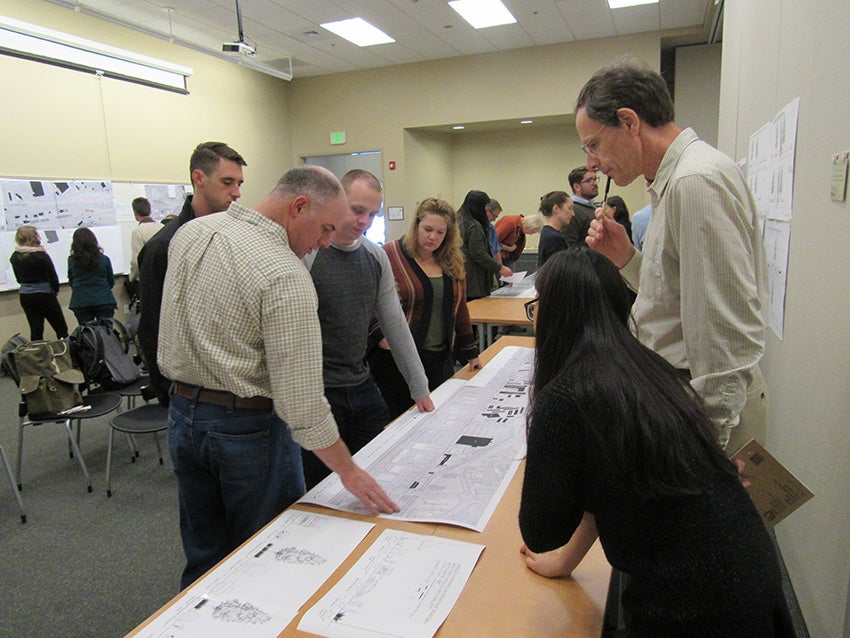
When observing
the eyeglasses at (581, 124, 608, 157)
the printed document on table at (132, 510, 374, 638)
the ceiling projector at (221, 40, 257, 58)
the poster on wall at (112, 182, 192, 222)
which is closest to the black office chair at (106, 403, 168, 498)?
the printed document on table at (132, 510, 374, 638)

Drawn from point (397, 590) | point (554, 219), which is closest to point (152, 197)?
point (554, 219)

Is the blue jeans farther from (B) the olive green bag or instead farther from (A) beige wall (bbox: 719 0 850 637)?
(B) the olive green bag

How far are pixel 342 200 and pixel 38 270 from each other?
4865mm

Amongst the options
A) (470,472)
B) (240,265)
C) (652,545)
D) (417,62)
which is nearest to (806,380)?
(470,472)

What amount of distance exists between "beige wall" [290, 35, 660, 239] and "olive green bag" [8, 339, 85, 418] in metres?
5.81

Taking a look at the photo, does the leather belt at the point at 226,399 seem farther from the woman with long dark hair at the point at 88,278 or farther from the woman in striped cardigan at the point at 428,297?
the woman with long dark hair at the point at 88,278

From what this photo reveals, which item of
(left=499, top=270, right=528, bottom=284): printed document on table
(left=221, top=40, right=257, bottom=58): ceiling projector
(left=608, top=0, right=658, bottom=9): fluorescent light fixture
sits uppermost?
(left=608, top=0, right=658, bottom=9): fluorescent light fixture

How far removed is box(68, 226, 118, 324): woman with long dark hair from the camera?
16.1 ft

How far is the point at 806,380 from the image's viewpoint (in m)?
1.71

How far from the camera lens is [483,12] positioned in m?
5.95

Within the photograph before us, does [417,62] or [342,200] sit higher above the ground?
[417,62]

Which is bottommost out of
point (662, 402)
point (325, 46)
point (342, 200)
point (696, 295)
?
point (662, 402)

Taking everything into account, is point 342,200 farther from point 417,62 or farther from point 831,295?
point 417,62

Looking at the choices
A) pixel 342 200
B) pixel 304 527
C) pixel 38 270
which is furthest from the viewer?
pixel 38 270
